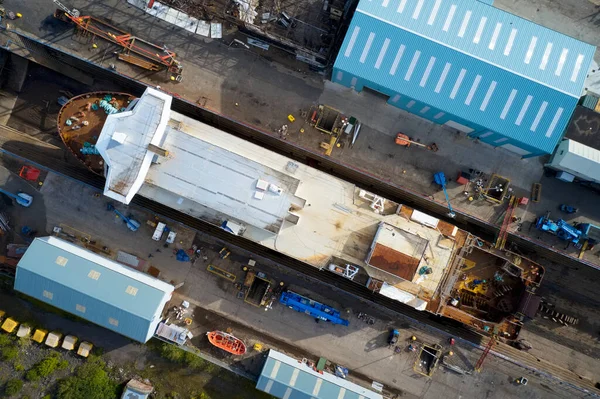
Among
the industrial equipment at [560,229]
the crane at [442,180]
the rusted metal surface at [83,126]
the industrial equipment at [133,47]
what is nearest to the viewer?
the rusted metal surface at [83,126]

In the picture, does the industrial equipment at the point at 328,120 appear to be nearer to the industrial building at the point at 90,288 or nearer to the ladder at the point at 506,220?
the ladder at the point at 506,220

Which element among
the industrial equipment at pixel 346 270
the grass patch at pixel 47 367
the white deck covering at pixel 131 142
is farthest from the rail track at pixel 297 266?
the grass patch at pixel 47 367

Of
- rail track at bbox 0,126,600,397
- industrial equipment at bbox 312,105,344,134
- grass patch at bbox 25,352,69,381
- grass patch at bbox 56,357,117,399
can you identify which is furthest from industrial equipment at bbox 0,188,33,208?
industrial equipment at bbox 312,105,344,134

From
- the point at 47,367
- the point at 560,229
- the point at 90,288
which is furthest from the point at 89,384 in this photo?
the point at 560,229

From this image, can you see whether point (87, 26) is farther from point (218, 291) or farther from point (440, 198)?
point (440, 198)

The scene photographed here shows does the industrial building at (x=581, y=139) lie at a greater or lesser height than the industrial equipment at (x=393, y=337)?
greater

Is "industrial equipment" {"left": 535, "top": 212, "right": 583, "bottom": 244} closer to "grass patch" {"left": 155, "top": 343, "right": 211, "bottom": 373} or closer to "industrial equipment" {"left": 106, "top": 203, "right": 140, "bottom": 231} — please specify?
"grass patch" {"left": 155, "top": 343, "right": 211, "bottom": 373}

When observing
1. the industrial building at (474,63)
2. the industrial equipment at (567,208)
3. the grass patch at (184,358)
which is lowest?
the grass patch at (184,358)

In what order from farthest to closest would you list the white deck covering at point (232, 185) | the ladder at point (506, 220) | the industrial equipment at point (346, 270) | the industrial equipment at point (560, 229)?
1. the ladder at point (506, 220)
2. the industrial equipment at point (560, 229)
3. the industrial equipment at point (346, 270)
4. the white deck covering at point (232, 185)
